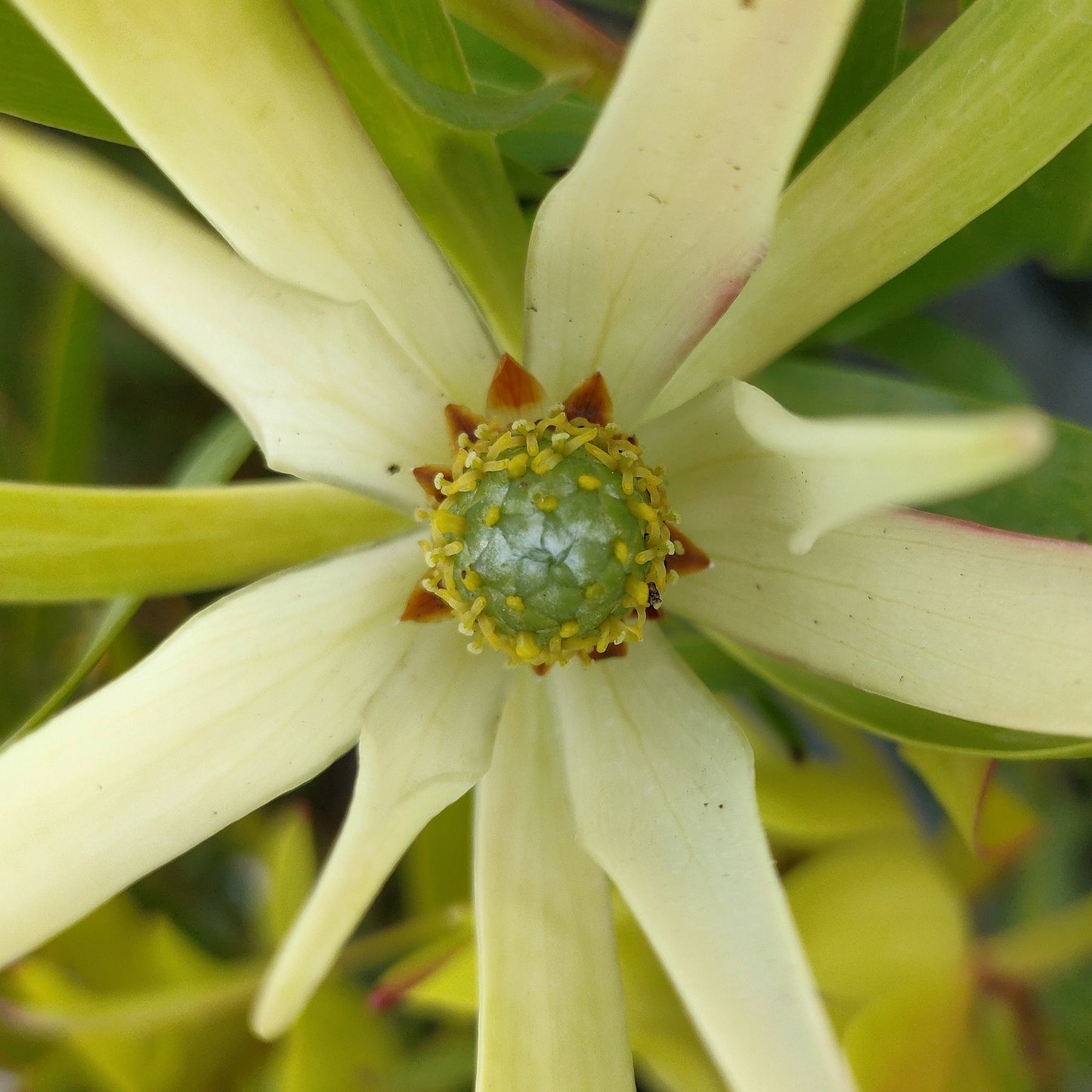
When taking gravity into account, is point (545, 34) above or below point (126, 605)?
above

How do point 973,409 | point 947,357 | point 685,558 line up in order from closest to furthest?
1. point 685,558
2. point 973,409
3. point 947,357

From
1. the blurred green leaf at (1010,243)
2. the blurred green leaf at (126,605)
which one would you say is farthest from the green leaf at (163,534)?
the blurred green leaf at (1010,243)

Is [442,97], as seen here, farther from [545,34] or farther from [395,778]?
[395,778]

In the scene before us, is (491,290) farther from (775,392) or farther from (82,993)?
(82,993)

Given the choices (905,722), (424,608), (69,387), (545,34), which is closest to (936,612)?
(905,722)

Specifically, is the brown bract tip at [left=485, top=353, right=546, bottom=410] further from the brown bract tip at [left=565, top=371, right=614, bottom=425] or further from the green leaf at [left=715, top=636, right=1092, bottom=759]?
the green leaf at [left=715, top=636, right=1092, bottom=759]

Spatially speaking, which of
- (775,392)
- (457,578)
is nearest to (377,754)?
(457,578)
